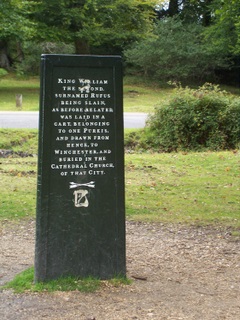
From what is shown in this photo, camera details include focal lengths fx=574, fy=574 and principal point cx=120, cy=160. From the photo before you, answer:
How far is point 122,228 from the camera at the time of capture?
5492 millimetres

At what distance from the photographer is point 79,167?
5.32m

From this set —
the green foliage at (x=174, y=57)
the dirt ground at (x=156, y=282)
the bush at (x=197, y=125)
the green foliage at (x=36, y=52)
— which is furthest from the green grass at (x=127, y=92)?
the dirt ground at (x=156, y=282)

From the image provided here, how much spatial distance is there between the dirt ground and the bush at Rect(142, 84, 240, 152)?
28.6 ft

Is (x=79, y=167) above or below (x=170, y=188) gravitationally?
above

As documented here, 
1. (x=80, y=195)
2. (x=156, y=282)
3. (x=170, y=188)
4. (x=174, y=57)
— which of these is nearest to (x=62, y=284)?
(x=80, y=195)

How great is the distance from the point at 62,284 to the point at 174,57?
119ft

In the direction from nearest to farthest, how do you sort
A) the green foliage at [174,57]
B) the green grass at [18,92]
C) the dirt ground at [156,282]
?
the dirt ground at [156,282] < the green grass at [18,92] < the green foliage at [174,57]

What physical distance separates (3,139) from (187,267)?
34.3 feet

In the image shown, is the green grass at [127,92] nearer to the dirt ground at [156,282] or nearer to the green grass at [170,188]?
the green grass at [170,188]

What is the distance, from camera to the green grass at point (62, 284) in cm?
528

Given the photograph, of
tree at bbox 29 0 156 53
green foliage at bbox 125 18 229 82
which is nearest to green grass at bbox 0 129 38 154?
tree at bbox 29 0 156 53

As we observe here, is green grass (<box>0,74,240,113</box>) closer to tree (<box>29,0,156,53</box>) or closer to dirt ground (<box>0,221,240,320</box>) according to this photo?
tree (<box>29,0,156,53</box>)

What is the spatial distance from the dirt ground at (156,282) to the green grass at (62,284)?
69 millimetres

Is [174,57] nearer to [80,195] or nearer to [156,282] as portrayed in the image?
[156,282]
